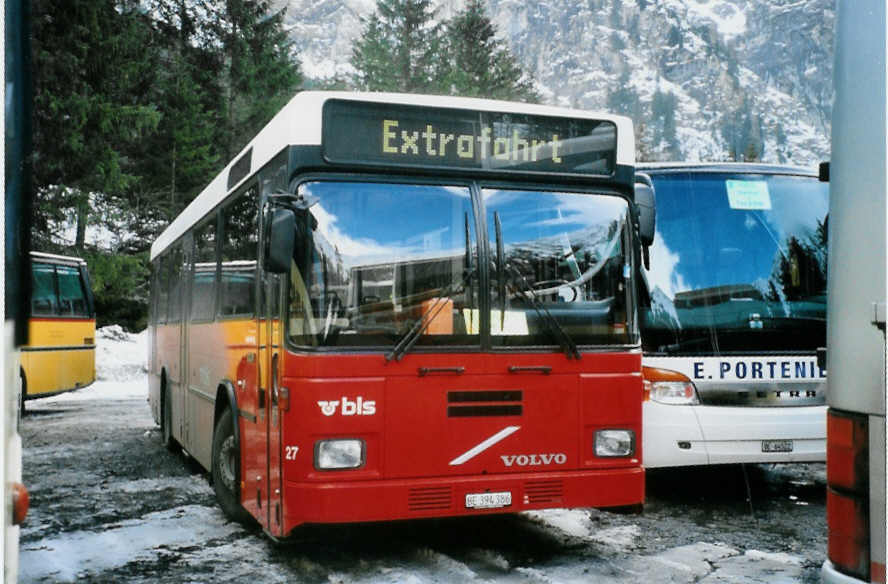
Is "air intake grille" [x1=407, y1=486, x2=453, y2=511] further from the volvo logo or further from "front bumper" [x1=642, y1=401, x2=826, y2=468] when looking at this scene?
"front bumper" [x1=642, y1=401, x2=826, y2=468]

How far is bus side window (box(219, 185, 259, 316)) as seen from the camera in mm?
6762

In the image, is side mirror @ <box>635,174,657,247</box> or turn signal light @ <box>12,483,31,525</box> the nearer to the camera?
turn signal light @ <box>12,483,31,525</box>

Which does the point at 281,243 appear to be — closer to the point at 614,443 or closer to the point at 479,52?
the point at 614,443

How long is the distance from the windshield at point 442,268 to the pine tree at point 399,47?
44506mm

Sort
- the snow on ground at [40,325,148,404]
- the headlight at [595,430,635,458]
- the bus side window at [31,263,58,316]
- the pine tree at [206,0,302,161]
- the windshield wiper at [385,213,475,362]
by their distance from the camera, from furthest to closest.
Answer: the pine tree at [206,0,302,161]
the snow on ground at [40,325,148,404]
the bus side window at [31,263,58,316]
the headlight at [595,430,635,458]
the windshield wiper at [385,213,475,362]

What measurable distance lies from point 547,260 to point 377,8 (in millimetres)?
48522

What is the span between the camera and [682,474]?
10203mm

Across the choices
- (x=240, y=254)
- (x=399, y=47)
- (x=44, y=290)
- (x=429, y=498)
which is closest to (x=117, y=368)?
(x=44, y=290)

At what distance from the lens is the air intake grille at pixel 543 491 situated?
5883 mm

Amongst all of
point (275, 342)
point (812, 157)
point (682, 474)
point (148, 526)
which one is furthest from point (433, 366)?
point (812, 157)

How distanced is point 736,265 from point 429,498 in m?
3.80

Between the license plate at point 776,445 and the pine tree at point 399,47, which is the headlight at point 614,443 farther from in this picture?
the pine tree at point 399,47

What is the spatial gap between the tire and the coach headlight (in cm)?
571

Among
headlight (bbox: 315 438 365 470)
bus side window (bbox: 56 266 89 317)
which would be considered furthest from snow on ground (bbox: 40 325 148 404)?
headlight (bbox: 315 438 365 470)
